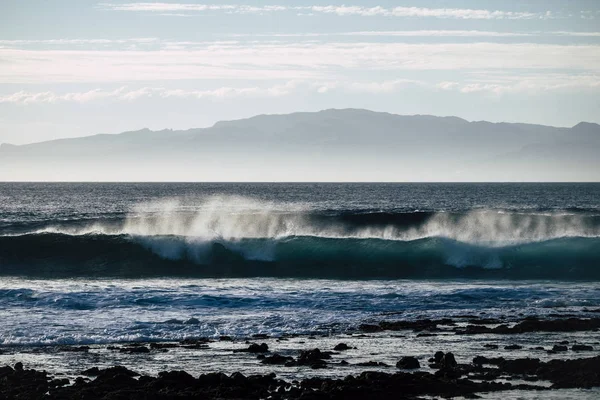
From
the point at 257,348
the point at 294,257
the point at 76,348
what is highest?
the point at 294,257

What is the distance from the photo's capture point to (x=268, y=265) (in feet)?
121

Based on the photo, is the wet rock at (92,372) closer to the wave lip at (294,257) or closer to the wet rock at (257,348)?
the wet rock at (257,348)

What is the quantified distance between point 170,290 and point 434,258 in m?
15.2

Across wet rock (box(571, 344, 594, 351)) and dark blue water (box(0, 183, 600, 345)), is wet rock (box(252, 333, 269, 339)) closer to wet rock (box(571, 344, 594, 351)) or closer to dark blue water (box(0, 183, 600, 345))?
dark blue water (box(0, 183, 600, 345))

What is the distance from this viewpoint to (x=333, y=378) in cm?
1451

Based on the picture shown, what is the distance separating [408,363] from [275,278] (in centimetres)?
1726

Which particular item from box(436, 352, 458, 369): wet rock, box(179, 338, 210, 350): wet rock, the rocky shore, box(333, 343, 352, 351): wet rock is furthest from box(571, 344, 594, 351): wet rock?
box(179, 338, 210, 350): wet rock

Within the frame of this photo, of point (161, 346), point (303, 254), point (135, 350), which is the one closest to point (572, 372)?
point (161, 346)

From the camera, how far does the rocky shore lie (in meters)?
13.3

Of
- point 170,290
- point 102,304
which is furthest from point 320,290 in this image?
point 102,304

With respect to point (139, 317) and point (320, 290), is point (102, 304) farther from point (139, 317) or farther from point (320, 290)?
A: point (320, 290)

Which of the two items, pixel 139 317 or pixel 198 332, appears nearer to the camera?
pixel 198 332

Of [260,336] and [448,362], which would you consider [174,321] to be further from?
[448,362]

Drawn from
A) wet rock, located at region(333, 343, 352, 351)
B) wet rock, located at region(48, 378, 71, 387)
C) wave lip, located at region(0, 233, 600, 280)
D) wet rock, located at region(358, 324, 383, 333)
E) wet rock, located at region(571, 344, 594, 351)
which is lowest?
wet rock, located at region(48, 378, 71, 387)
